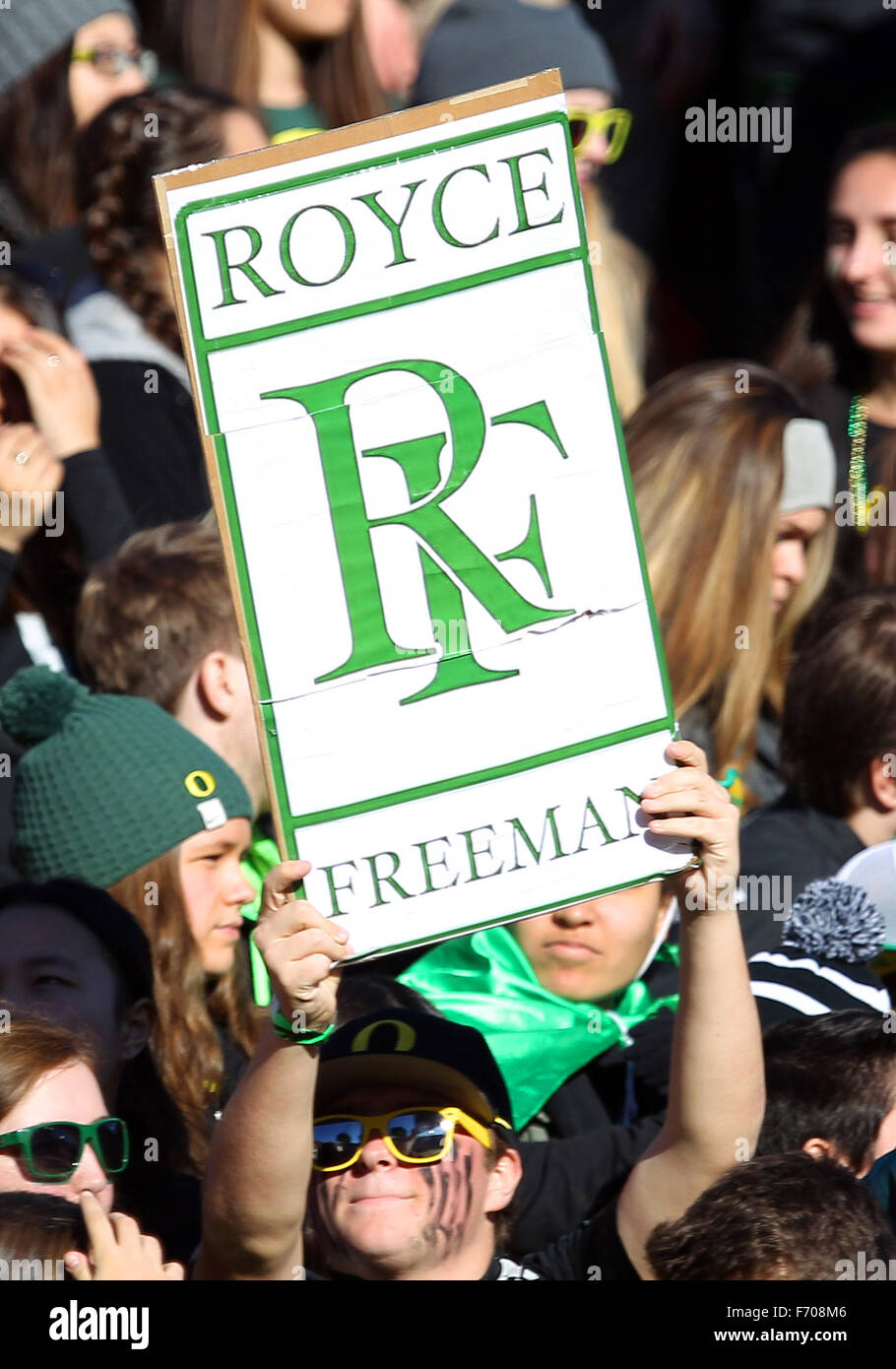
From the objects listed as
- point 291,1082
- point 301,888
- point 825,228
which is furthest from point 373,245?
point 825,228

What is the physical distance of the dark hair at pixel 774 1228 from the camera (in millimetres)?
2387

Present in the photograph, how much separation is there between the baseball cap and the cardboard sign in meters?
0.31

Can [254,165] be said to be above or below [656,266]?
below

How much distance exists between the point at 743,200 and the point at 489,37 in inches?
54.5

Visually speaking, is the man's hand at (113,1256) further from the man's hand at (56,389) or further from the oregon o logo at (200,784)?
the man's hand at (56,389)

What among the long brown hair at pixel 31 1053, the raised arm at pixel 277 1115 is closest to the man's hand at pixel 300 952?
the raised arm at pixel 277 1115

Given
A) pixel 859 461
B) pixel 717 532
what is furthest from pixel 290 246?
pixel 859 461

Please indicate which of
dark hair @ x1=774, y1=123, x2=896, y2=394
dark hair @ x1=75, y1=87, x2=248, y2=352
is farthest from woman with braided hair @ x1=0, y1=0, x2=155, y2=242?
dark hair @ x1=774, y1=123, x2=896, y2=394

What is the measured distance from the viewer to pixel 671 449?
425cm

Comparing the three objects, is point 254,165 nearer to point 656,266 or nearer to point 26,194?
point 26,194

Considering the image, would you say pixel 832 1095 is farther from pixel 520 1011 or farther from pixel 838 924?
pixel 520 1011

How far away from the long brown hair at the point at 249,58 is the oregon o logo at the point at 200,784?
8.10ft

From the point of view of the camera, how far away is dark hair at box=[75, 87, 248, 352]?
4.20 m

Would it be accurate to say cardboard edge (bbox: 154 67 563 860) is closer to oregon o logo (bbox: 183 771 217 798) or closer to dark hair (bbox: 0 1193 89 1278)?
dark hair (bbox: 0 1193 89 1278)
